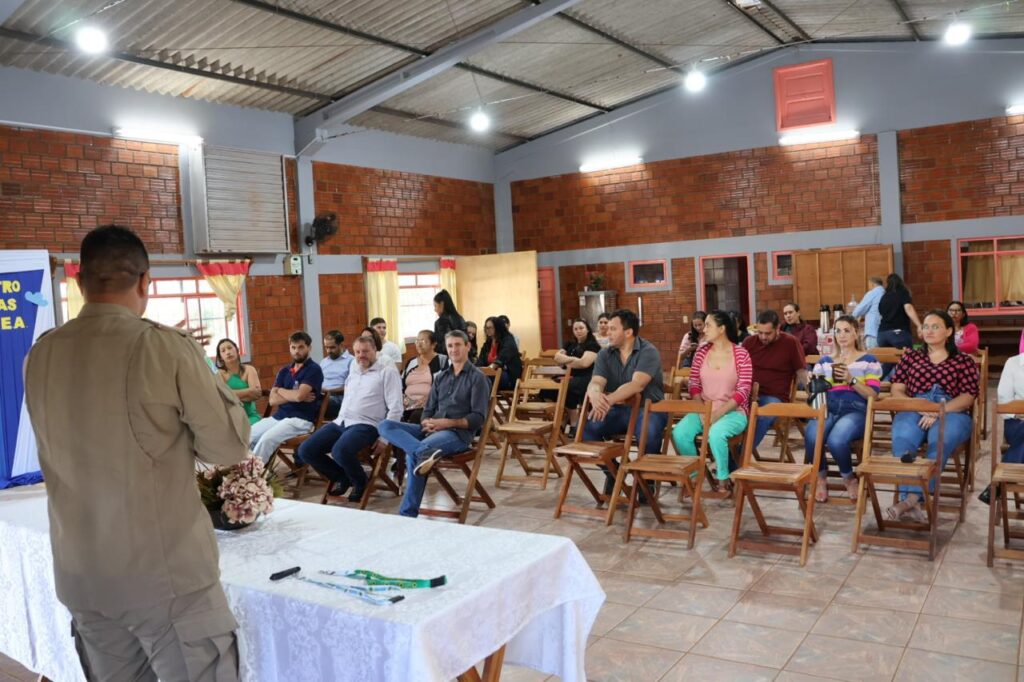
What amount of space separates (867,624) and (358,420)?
358 cm

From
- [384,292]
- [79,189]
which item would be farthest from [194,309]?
[384,292]

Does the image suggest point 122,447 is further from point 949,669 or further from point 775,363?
point 775,363

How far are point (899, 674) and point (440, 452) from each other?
294 cm

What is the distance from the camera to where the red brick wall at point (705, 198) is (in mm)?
11633

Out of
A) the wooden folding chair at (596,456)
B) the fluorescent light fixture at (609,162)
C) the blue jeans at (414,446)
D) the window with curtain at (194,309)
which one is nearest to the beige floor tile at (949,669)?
the wooden folding chair at (596,456)

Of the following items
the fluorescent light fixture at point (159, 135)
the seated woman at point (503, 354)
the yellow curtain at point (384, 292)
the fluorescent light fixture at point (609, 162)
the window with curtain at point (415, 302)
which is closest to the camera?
the seated woman at point (503, 354)

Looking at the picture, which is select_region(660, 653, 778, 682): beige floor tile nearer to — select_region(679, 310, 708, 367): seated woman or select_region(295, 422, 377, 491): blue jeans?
select_region(295, 422, 377, 491): blue jeans

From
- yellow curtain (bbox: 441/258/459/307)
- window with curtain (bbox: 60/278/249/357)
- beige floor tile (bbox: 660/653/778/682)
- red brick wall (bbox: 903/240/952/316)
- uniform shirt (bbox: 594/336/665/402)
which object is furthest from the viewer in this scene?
yellow curtain (bbox: 441/258/459/307)

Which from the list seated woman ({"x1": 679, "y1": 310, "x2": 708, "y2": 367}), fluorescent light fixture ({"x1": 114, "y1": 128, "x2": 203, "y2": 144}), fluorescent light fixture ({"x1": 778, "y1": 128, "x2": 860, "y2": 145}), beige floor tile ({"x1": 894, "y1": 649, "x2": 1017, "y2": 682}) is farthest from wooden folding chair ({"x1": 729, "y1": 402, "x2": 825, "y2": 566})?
fluorescent light fixture ({"x1": 778, "y1": 128, "x2": 860, "y2": 145})

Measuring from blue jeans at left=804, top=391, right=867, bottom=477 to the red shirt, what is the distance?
66cm

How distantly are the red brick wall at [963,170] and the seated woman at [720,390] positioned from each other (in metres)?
7.03

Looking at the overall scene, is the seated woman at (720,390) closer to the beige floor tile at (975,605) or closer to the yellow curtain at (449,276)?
the beige floor tile at (975,605)

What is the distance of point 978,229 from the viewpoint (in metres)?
11.0

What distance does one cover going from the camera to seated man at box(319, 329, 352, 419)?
6.96 meters
